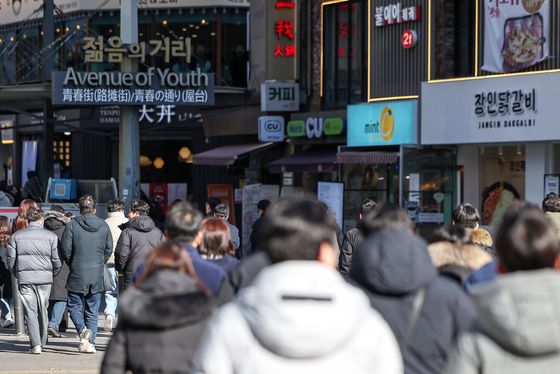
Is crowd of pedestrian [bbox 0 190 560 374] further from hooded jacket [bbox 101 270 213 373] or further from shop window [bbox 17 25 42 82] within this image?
shop window [bbox 17 25 42 82]

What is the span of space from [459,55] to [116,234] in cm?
1009

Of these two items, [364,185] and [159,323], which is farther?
[364,185]

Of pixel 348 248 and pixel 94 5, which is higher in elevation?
pixel 94 5

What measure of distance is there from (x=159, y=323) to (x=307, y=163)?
68.8 feet

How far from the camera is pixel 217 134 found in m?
32.1

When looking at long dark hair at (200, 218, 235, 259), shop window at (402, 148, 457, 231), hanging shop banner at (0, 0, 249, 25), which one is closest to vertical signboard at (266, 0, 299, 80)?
shop window at (402, 148, 457, 231)

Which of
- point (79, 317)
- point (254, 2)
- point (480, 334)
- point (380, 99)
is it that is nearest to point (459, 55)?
point (380, 99)

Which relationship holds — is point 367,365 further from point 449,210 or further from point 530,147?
point 449,210

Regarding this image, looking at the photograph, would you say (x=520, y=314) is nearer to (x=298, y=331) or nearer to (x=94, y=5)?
(x=298, y=331)

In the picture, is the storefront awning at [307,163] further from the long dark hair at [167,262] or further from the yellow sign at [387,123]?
the long dark hair at [167,262]

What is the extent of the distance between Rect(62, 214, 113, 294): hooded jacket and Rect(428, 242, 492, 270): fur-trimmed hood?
7242mm

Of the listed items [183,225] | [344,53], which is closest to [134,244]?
[183,225]

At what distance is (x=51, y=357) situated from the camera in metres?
13.3

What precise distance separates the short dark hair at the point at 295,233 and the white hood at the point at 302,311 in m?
→ 0.14
